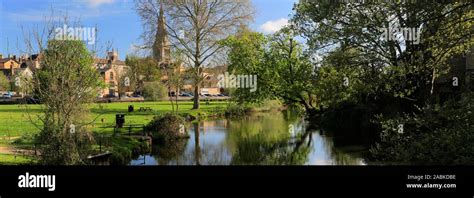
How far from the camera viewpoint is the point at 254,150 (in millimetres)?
11500

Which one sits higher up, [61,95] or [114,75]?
[114,75]

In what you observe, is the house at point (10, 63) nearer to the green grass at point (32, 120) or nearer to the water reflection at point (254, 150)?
the green grass at point (32, 120)

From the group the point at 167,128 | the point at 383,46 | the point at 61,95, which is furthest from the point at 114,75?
the point at 383,46

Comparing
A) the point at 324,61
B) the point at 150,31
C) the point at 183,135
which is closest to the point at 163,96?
the point at 150,31

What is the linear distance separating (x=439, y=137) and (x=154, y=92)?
23.4m

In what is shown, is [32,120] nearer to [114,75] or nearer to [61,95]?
[61,95]

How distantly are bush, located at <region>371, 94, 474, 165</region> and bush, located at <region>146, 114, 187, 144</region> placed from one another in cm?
820

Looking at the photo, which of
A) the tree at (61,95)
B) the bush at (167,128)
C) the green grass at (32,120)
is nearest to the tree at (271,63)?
the green grass at (32,120)

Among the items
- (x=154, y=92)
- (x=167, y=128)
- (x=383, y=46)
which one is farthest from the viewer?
(x=154, y=92)

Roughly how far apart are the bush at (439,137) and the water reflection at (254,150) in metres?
2.04

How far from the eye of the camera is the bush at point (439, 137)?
4882 mm

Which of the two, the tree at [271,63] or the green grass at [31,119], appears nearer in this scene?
the green grass at [31,119]

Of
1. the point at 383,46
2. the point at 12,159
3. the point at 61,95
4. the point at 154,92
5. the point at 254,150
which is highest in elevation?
the point at 383,46

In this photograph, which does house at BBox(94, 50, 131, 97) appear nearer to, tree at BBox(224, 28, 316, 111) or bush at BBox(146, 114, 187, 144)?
bush at BBox(146, 114, 187, 144)
